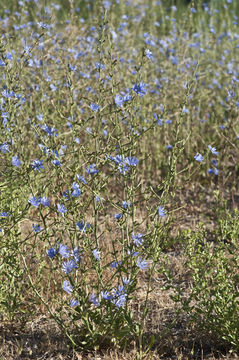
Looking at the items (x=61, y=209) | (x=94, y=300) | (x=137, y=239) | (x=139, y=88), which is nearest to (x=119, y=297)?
(x=94, y=300)

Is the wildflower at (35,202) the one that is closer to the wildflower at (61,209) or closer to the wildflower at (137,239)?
the wildflower at (61,209)

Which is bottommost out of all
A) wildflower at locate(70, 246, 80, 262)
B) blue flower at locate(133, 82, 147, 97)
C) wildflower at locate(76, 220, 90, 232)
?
wildflower at locate(70, 246, 80, 262)

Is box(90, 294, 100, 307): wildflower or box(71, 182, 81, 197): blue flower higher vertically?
box(71, 182, 81, 197): blue flower

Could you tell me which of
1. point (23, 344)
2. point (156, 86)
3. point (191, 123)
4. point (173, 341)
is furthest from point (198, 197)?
point (23, 344)

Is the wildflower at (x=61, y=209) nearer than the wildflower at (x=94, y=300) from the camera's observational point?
Yes

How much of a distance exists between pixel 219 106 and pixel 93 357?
405 cm

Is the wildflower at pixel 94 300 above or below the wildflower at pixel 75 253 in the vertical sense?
below

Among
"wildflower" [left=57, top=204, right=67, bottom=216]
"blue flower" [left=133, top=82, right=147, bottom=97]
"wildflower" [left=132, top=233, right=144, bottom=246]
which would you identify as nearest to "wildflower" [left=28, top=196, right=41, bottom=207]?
"wildflower" [left=57, top=204, right=67, bottom=216]

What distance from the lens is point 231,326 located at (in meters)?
2.38

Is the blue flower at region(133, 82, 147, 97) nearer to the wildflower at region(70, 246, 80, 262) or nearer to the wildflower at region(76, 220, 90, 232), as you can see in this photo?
the wildflower at region(76, 220, 90, 232)

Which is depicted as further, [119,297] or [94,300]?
[94,300]

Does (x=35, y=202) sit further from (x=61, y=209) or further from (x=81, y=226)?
(x=81, y=226)

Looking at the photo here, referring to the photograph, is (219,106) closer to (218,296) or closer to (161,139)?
(161,139)

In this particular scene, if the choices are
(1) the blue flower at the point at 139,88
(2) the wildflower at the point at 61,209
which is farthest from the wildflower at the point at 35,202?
(1) the blue flower at the point at 139,88
